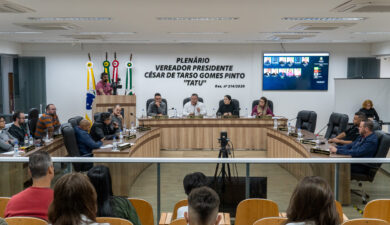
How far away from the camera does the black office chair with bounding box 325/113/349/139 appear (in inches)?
299

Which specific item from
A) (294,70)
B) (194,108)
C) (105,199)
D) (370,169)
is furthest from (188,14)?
(294,70)

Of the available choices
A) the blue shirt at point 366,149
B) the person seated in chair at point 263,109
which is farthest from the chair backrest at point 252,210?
the person seated in chair at point 263,109

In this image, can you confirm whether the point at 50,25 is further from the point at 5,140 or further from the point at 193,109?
the point at 193,109

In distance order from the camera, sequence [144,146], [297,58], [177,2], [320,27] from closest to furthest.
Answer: [177,2]
[144,146]
[320,27]
[297,58]

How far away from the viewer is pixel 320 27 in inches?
329

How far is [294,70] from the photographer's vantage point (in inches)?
501

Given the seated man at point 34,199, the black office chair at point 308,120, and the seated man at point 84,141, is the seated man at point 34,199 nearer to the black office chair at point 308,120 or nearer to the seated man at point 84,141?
the seated man at point 84,141

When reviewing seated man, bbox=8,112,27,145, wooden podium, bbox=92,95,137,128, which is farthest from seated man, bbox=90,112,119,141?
wooden podium, bbox=92,95,137,128

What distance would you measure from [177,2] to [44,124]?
3575mm

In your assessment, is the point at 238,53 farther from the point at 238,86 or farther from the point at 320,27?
the point at 320,27

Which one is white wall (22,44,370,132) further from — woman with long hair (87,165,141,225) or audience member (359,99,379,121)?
woman with long hair (87,165,141,225)

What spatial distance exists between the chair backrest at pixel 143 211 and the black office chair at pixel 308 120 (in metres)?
6.05

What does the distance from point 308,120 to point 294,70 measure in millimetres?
4314

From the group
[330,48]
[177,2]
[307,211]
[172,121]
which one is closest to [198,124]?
[172,121]
